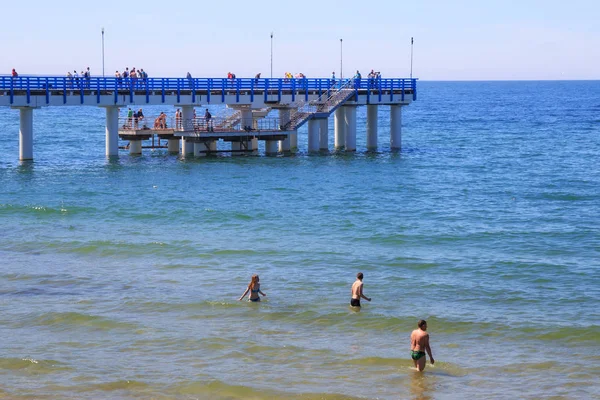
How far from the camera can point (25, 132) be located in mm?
49938

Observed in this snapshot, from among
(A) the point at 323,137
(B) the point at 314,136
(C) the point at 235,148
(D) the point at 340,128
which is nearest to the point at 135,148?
(C) the point at 235,148

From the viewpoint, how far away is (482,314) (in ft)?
75.8

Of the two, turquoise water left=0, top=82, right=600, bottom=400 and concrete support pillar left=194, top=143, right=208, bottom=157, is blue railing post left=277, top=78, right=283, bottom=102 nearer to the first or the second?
concrete support pillar left=194, top=143, right=208, bottom=157

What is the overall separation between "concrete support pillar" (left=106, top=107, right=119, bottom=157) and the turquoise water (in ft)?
7.88

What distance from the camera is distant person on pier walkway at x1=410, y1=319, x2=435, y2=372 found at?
18516 mm

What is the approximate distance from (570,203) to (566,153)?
24274 mm

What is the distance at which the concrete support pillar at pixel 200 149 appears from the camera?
54.0 m

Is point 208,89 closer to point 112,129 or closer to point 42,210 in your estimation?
point 112,129

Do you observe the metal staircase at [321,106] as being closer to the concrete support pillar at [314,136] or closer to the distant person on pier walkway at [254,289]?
the concrete support pillar at [314,136]

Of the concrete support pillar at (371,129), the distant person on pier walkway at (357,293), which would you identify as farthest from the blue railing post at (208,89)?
the distant person on pier walkway at (357,293)

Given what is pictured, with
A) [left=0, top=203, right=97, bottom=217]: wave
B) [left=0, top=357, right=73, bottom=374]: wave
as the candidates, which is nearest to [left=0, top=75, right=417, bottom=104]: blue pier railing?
[left=0, top=203, right=97, bottom=217]: wave

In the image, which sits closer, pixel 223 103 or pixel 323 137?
pixel 223 103

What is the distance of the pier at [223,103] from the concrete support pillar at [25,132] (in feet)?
0.17

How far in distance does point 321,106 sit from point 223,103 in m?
6.13
